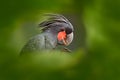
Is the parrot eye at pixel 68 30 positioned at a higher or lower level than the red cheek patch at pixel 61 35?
higher

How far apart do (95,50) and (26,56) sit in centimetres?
5

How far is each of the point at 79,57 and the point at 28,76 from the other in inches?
1.6

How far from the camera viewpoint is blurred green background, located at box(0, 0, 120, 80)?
198mm

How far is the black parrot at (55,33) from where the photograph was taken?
255mm

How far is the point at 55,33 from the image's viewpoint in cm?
28

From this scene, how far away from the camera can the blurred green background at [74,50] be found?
198mm

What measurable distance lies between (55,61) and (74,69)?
0.02 m

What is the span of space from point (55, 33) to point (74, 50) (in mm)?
55

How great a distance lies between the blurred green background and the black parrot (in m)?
0.03

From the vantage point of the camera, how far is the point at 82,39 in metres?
0.24

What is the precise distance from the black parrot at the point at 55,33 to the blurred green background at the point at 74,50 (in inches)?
1.0

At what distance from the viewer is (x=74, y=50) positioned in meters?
0.23

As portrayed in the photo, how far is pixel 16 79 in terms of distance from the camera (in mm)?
204

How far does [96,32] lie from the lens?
0.21m
